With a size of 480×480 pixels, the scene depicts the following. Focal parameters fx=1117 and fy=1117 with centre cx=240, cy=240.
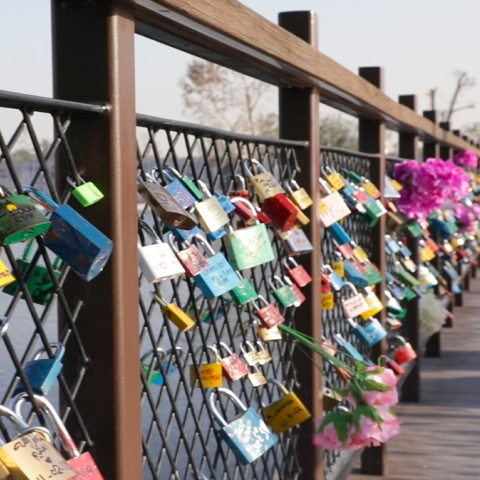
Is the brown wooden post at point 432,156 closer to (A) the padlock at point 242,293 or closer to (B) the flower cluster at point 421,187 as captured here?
(B) the flower cluster at point 421,187

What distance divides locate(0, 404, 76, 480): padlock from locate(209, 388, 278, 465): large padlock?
922mm

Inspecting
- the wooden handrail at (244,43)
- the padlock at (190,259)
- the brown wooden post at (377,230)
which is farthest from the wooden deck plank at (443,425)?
the padlock at (190,259)

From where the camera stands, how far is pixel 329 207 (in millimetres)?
3467

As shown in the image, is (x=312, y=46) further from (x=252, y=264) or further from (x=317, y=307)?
(x=252, y=264)

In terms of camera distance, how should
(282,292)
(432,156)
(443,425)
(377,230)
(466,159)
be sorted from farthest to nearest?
(466,159) → (432,156) → (443,425) → (377,230) → (282,292)

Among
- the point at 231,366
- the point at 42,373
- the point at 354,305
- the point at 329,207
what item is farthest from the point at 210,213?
the point at 354,305

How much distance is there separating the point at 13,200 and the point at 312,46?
191cm

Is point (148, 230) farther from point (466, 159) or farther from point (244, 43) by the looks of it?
point (466, 159)

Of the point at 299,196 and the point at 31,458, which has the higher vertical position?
the point at 299,196

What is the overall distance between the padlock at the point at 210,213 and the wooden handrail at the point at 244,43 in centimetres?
30

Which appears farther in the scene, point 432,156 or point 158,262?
point 432,156

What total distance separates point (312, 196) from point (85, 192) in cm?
167

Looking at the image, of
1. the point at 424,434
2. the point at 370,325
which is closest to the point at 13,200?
the point at 370,325

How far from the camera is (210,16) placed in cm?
201
